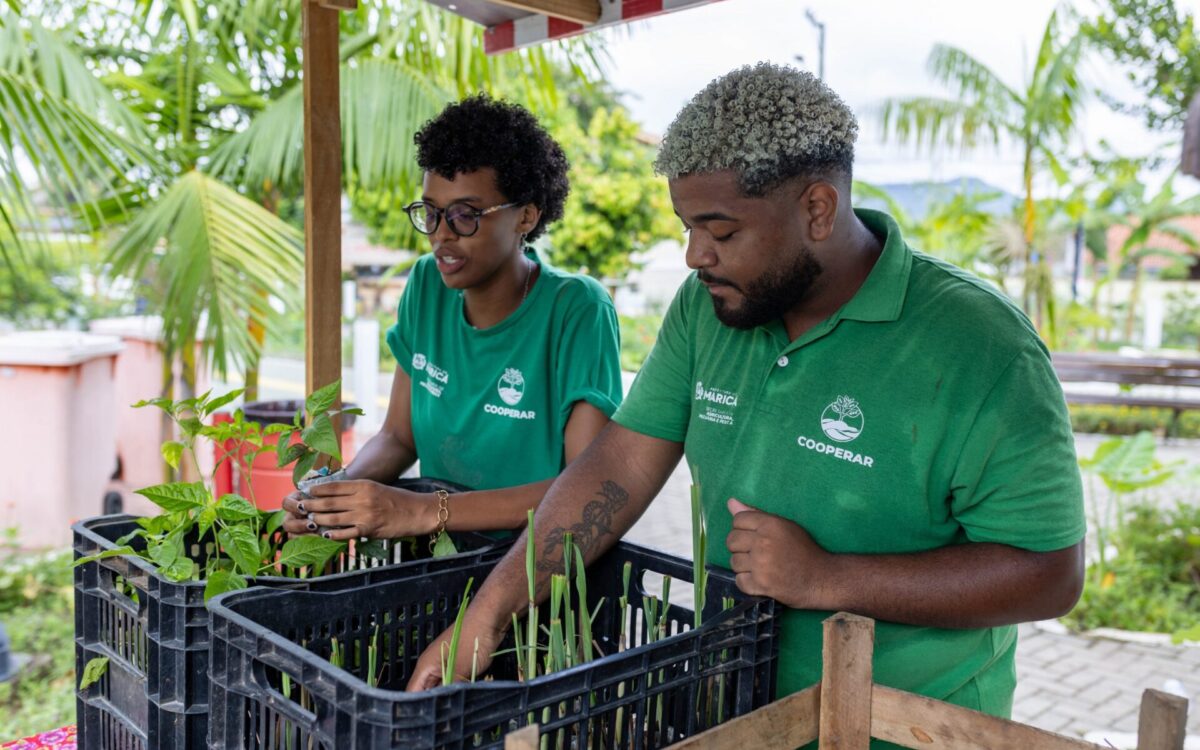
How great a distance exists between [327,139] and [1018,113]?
10.4 m

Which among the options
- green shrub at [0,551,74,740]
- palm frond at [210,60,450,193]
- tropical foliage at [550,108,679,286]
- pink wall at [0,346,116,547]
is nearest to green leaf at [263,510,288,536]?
green shrub at [0,551,74,740]

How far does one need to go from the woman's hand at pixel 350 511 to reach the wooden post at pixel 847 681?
837 millimetres

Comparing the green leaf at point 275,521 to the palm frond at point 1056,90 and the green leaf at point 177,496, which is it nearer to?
the green leaf at point 177,496

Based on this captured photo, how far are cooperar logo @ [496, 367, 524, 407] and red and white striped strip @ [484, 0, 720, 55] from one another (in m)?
0.97

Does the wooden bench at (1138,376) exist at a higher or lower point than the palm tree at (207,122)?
lower

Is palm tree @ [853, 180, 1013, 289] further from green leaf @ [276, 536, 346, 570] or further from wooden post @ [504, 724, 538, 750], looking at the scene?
wooden post @ [504, 724, 538, 750]

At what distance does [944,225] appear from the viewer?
45.6 feet

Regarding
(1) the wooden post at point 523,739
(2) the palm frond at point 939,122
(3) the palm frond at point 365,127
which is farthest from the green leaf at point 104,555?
(2) the palm frond at point 939,122

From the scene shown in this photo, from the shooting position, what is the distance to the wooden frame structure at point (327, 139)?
253 centimetres

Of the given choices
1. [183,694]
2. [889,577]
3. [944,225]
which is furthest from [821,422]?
[944,225]

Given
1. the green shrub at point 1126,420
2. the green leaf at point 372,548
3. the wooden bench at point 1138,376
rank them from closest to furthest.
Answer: the green leaf at point 372,548, the wooden bench at point 1138,376, the green shrub at point 1126,420

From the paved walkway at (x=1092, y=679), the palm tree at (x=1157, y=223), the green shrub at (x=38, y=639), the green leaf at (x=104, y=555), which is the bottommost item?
the paved walkway at (x=1092, y=679)

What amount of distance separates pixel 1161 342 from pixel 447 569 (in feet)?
74.5

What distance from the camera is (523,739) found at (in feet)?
3.28
